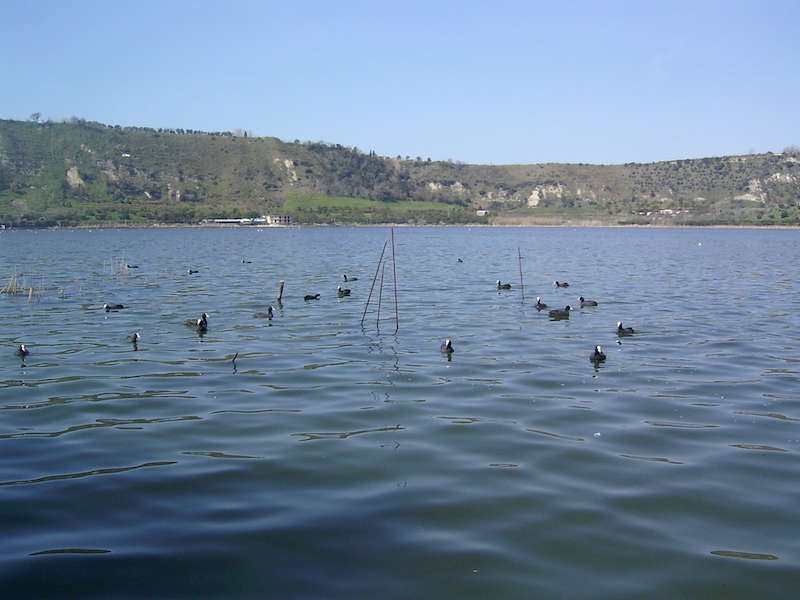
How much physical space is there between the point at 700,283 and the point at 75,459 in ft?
114

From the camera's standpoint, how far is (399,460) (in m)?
10.5

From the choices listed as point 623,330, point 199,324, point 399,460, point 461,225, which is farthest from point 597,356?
point 461,225

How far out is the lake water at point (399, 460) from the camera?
23.7ft

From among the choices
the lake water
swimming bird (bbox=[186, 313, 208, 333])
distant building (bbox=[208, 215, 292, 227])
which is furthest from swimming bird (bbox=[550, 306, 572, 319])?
distant building (bbox=[208, 215, 292, 227])

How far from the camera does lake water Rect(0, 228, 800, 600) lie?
7.23 meters

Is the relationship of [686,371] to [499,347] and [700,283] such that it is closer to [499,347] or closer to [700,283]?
[499,347]

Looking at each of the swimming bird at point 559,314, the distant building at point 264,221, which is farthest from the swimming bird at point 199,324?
the distant building at point 264,221

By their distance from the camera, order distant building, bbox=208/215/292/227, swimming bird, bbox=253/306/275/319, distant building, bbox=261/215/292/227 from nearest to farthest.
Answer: swimming bird, bbox=253/306/275/319
distant building, bbox=208/215/292/227
distant building, bbox=261/215/292/227

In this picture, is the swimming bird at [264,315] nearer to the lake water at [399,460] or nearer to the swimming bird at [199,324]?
the lake water at [399,460]

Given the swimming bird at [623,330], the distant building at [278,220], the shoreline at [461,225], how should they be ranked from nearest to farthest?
the swimming bird at [623,330] → the shoreline at [461,225] → the distant building at [278,220]

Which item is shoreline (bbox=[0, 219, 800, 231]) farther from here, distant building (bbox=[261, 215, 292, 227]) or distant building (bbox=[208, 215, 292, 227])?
distant building (bbox=[261, 215, 292, 227])

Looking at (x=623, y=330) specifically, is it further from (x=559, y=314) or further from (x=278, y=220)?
(x=278, y=220)

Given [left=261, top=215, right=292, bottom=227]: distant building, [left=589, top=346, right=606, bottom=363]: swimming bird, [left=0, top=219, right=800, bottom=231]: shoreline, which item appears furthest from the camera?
[left=261, top=215, right=292, bottom=227]: distant building

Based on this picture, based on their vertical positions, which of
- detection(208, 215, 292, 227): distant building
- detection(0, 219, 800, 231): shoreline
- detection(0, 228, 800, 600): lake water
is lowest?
detection(0, 228, 800, 600): lake water
